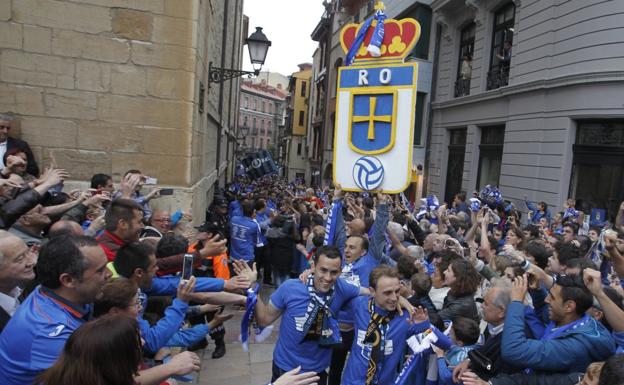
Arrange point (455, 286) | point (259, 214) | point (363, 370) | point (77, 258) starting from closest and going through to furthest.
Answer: point (77, 258), point (363, 370), point (455, 286), point (259, 214)

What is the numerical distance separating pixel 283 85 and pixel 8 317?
84.0 meters

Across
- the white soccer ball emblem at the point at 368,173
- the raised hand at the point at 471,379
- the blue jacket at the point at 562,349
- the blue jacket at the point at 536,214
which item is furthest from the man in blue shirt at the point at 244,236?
the blue jacket at the point at 536,214

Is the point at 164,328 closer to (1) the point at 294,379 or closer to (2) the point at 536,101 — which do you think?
(1) the point at 294,379

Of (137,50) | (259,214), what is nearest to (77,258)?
(137,50)

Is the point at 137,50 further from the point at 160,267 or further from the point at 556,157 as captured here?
the point at 556,157

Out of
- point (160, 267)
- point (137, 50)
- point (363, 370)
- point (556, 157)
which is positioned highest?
point (137, 50)

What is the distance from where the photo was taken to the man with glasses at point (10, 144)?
460cm

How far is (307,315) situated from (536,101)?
38.4 feet

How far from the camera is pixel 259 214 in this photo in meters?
8.24

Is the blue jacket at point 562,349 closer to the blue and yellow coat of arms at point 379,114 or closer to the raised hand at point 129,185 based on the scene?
the blue and yellow coat of arms at point 379,114

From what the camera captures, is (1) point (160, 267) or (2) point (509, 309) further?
(1) point (160, 267)

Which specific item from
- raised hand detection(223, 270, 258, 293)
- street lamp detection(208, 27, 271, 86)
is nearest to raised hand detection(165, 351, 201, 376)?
raised hand detection(223, 270, 258, 293)

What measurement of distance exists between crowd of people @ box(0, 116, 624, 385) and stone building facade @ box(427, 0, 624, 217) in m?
6.83

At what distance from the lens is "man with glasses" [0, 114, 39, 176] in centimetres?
460
